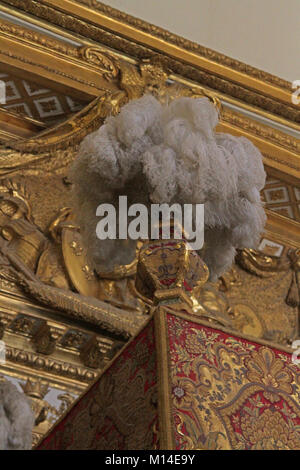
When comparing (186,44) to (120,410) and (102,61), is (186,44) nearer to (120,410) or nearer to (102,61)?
(102,61)

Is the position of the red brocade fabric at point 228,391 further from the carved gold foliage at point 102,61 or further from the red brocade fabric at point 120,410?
the carved gold foliage at point 102,61

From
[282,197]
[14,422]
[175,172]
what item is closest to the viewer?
[14,422]

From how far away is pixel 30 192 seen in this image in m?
5.43

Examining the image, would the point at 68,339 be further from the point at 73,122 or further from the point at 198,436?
the point at 198,436

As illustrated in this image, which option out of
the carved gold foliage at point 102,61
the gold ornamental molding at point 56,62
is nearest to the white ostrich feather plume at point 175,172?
the gold ornamental molding at point 56,62

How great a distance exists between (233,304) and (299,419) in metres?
3.59

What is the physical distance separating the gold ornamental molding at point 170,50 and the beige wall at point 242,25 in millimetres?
300

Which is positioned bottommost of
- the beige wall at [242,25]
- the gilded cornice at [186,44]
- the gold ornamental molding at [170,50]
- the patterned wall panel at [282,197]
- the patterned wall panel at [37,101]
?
the patterned wall panel at [37,101]

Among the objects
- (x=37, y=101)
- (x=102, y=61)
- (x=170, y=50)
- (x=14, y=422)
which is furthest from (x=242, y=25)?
(x=14, y=422)

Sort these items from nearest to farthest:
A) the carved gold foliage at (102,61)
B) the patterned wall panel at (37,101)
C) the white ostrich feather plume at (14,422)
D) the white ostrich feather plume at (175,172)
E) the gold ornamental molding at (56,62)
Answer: the white ostrich feather plume at (14,422) → the white ostrich feather plume at (175,172) → the gold ornamental molding at (56,62) → the patterned wall panel at (37,101) → the carved gold foliage at (102,61)

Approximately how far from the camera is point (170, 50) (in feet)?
19.7

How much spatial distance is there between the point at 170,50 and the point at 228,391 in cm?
388

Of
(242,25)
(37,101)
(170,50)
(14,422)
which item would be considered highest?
(242,25)

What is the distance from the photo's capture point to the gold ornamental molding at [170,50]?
5625 millimetres
